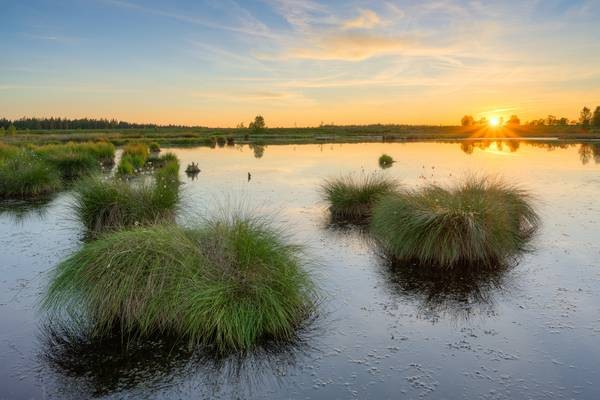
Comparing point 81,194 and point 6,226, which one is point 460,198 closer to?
point 81,194

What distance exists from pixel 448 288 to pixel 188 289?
4981 mm

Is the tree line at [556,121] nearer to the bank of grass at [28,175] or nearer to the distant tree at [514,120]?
the distant tree at [514,120]

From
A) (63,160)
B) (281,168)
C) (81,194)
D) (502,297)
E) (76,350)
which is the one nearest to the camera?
(76,350)

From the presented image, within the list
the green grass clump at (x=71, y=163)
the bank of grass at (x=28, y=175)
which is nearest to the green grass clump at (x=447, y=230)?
the bank of grass at (x=28, y=175)

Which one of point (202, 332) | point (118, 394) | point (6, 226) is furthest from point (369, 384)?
point (6, 226)

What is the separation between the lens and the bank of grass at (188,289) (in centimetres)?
717

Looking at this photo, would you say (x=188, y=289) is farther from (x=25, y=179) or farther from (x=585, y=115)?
(x=585, y=115)

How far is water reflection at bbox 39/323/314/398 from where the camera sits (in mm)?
6074

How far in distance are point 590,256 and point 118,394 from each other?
35.2 ft

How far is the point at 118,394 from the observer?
5.87 m

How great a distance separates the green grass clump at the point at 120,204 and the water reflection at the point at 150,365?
6.23m

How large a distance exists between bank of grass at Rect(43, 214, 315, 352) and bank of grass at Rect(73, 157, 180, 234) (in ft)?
16.8

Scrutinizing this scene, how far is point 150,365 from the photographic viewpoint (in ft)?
21.5

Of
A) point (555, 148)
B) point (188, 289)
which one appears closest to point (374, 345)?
point (188, 289)
